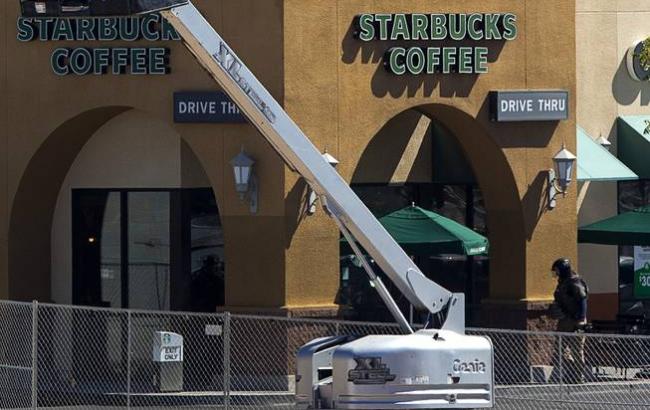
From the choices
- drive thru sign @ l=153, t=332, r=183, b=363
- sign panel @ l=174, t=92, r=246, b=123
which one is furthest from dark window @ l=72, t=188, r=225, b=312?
drive thru sign @ l=153, t=332, r=183, b=363

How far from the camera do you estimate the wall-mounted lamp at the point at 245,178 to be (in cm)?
2261

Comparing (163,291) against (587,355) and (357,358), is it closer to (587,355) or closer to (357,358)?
(587,355)

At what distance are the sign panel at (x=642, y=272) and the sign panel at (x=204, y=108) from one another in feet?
28.1

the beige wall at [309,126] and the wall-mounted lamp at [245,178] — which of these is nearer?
the wall-mounted lamp at [245,178]

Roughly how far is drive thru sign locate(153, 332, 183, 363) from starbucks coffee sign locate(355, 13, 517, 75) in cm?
619

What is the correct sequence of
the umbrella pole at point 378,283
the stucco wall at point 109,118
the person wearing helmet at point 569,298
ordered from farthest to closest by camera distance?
the person wearing helmet at point 569,298
the stucco wall at point 109,118
the umbrella pole at point 378,283

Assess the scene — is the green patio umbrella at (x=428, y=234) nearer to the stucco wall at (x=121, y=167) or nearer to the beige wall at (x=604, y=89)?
the stucco wall at (x=121, y=167)

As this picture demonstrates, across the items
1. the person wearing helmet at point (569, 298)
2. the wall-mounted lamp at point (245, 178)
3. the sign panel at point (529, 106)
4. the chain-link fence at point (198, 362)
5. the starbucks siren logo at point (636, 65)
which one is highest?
the starbucks siren logo at point (636, 65)

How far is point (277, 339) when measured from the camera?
74.4 ft

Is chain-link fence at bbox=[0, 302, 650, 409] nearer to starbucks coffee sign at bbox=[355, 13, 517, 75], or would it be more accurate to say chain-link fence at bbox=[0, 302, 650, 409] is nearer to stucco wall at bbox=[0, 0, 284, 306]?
stucco wall at bbox=[0, 0, 284, 306]

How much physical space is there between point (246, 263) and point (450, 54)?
14.6 feet

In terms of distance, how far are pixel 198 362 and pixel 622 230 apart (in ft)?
24.7

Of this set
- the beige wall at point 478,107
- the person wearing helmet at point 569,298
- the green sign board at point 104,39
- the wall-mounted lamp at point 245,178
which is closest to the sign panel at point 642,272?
the beige wall at point 478,107

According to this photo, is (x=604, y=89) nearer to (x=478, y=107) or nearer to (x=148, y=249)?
(x=478, y=107)
